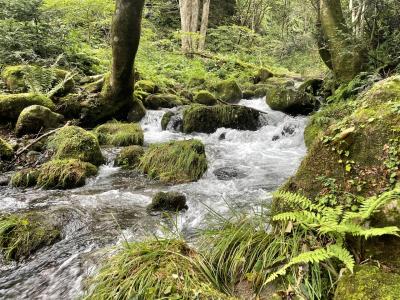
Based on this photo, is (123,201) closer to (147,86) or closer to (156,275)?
(156,275)

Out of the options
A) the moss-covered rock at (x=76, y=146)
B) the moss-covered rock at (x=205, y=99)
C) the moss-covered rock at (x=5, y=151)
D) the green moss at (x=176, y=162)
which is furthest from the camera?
the moss-covered rock at (x=205, y=99)

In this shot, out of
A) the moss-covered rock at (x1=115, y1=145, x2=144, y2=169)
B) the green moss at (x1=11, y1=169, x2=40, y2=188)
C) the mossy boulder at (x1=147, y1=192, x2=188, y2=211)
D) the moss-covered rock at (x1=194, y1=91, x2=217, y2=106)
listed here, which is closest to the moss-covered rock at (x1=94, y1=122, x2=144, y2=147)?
the moss-covered rock at (x1=115, y1=145, x2=144, y2=169)

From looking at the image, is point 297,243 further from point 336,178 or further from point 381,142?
point 381,142

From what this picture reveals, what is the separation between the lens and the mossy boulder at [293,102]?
1153cm

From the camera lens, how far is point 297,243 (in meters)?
2.95

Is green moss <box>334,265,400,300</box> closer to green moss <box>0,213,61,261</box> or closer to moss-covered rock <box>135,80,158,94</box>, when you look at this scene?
green moss <box>0,213,61,261</box>

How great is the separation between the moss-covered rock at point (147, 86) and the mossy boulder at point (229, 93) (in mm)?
2633

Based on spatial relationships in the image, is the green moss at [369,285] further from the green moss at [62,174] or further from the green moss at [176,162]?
the green moss at [62,174]

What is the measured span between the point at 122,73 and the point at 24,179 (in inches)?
166

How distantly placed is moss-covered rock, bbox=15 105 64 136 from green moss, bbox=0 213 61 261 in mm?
4597

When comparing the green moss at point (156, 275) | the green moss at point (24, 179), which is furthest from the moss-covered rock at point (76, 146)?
the green moss at point (156, 275)

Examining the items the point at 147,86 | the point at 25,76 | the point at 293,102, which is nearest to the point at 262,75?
the point at 293,102

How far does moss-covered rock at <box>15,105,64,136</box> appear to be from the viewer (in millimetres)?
8516

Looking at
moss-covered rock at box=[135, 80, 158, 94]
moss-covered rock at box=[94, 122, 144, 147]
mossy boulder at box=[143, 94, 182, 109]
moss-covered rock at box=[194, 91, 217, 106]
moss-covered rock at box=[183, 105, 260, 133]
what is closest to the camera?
moss-covered rock at box=[94, 122, 144, 147]
